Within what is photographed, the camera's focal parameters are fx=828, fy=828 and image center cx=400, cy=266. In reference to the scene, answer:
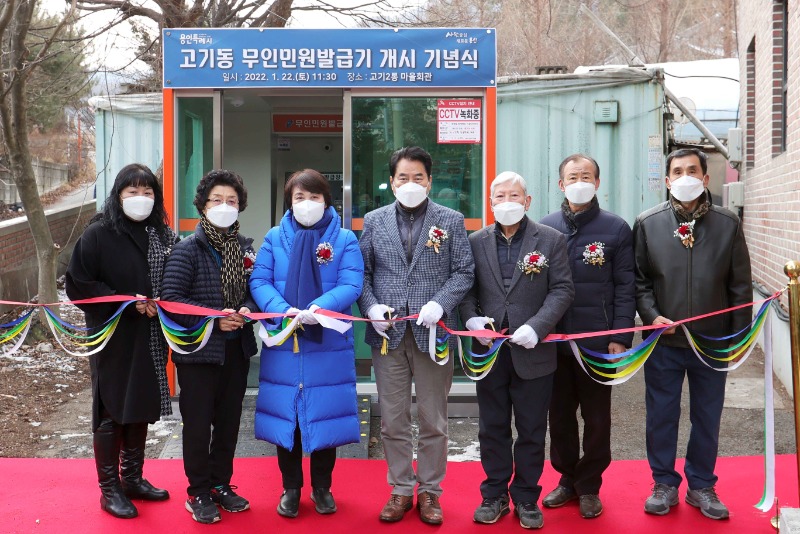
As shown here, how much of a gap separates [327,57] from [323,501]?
3.25 meters

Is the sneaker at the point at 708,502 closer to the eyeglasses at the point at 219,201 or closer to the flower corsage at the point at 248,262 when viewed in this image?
the flower corsage at the point at 248,262

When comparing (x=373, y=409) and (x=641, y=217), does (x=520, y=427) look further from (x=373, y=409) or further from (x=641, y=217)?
(x=373, y=409)

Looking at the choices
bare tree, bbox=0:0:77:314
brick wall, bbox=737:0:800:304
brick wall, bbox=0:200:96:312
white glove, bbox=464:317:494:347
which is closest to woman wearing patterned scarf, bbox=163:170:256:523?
white glove, bbox=464:317:494:347

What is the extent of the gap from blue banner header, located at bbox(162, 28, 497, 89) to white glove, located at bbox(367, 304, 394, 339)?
249cm

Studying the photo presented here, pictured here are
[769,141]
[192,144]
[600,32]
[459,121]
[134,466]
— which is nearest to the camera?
[134,466]

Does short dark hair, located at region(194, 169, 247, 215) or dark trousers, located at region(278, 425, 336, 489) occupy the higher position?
short dark hair, located at region(194, 169, 247, 215)

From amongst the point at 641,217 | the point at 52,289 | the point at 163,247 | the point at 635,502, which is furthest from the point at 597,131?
the point at 52,289

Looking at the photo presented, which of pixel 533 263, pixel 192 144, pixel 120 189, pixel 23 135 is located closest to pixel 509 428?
pixel 533 263

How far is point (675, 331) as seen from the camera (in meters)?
4.01

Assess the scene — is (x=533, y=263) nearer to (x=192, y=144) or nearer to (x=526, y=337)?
(x=526, y=337)

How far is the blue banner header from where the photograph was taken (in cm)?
595

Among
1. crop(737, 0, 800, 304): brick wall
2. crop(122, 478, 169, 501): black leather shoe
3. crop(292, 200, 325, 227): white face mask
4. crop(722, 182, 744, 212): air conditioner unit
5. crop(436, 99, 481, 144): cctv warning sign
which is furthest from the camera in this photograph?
crop(722, 182, 744, 212): air conditioner unit

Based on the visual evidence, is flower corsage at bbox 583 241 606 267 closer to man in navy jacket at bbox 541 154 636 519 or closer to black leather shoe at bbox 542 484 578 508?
man in navy jacket at bbox 541 154 636 519

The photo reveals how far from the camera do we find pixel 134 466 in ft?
14.0
